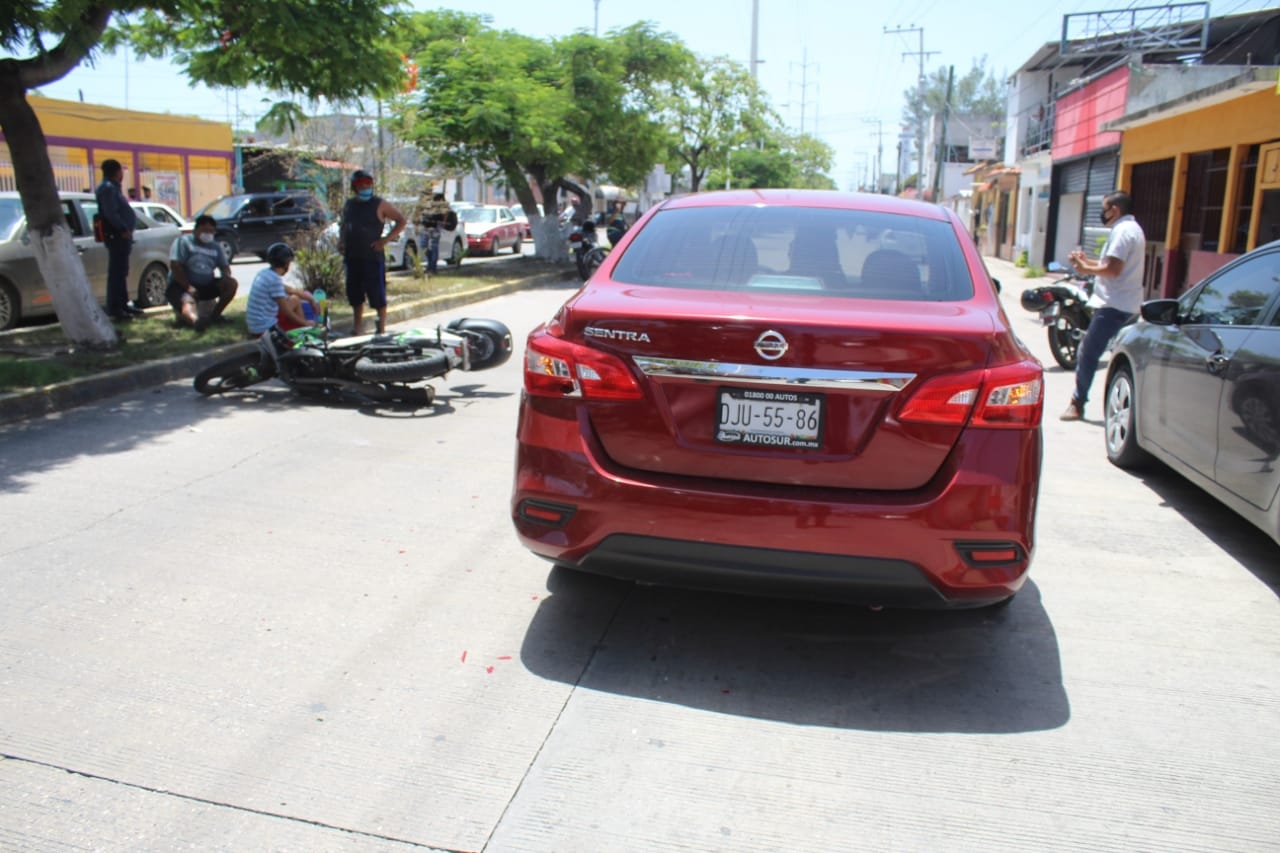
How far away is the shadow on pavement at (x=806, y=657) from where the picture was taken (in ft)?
11.5

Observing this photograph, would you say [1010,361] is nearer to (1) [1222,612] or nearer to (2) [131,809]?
(1) [1222,612]

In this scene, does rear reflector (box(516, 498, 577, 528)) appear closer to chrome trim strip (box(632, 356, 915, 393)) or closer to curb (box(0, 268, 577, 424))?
chrome trim strip (box(632, 356, 915, 393))

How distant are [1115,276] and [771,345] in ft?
18.9

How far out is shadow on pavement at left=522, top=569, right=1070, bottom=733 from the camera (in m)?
3.52

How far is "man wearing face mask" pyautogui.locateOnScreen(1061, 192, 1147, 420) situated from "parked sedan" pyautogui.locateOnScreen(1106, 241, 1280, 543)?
117 centimetres

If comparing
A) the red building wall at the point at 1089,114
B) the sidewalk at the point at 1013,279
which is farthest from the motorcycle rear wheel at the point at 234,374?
the red building wall at the point at 1089,114

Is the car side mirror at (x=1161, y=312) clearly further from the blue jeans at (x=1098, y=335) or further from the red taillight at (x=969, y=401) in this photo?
the red taillight at (x=969, y=401)

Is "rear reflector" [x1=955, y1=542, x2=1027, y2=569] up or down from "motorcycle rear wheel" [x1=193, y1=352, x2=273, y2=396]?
up

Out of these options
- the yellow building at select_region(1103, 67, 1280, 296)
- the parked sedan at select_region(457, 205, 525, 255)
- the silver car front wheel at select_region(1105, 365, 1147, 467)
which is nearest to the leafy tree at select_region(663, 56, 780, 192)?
the parked sedan at select_region(457, 205, 525, 255)

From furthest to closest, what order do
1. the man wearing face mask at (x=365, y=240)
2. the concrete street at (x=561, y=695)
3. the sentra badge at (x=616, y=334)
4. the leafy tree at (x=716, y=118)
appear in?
1. the leafy tree at (x=716, y=118)
2. the man wearing face mask at (x=365, y=240)
3. the sentra badge at (x=616, y=334)
4. the concrete street at (x=561, y=695)

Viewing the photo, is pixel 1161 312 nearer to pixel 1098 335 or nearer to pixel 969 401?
pixel 1098 335

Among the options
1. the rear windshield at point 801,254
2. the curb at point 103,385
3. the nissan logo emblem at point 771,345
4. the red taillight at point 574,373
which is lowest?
the curb at point 103,385

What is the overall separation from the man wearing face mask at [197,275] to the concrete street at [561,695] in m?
5.78

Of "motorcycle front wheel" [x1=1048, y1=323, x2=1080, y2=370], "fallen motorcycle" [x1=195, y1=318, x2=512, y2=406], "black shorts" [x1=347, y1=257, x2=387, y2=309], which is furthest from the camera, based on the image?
"motorcycle front wheel" [x1=1048, y1=323, x2=1080, y2=370]
